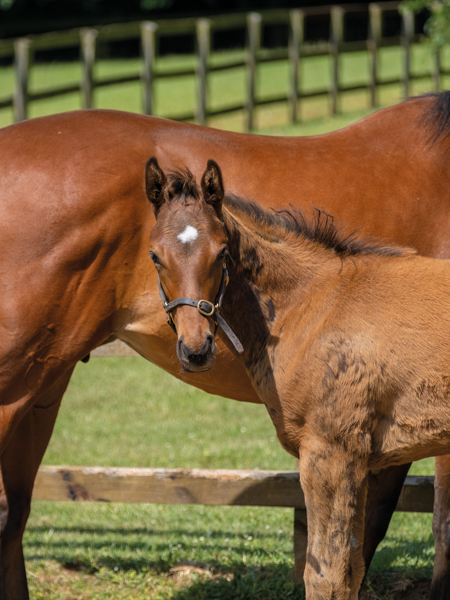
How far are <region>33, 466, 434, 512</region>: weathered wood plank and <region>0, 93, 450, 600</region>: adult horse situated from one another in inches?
15.9

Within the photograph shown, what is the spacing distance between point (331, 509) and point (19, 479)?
5.88ft

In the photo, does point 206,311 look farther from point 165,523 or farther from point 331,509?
point 165,523

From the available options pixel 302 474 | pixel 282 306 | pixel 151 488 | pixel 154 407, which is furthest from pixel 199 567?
pixel 154 407

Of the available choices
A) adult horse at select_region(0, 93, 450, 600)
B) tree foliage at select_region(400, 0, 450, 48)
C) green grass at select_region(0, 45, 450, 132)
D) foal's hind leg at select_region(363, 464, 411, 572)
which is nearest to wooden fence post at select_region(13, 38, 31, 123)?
green grass at select_region(0, 45, 450, 132)

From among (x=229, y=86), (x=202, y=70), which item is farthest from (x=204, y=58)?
(x=229, y=86)

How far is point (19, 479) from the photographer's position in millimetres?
3816

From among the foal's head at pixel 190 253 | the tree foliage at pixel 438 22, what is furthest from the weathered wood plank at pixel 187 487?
the tree foliage at pixel 438 22

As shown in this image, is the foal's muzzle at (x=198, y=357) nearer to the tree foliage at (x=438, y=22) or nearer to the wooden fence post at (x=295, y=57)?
the tree foliage at (x=438, y=22)

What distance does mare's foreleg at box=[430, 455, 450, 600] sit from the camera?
3.45 m

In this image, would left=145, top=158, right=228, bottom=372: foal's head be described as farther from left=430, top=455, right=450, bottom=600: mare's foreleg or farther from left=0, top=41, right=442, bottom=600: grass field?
left=0, top=41, right=442, bottom=600: grass field

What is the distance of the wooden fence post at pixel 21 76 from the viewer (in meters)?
13.0

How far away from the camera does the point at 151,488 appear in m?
4.26

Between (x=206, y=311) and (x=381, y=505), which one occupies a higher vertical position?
(x=206, y=311)

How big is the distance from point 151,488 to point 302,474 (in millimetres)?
1623
